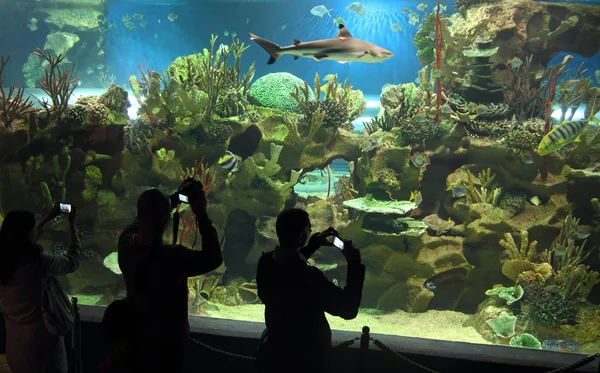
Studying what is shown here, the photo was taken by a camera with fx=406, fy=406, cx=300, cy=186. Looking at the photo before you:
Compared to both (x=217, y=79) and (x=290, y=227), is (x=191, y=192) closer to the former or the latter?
(x=290, y=227)

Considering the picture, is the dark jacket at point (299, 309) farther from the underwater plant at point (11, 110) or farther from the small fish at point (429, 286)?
the underwater plant at point (11, 110)

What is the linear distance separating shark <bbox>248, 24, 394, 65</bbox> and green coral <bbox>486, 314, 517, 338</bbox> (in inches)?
160

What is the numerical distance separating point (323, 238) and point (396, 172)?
227 inches

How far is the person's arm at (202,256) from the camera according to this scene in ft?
6.59

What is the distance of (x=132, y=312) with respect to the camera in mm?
1978

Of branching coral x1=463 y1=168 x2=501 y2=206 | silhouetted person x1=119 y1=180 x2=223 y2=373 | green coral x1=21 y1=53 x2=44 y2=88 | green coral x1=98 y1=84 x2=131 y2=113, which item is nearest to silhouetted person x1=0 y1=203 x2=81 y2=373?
silhouetted person x1=119 y1=180 x2=223 y2=373

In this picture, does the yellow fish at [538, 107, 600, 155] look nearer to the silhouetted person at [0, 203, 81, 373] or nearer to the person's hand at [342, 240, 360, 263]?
the person's hand at [342, 240, 360, 263]

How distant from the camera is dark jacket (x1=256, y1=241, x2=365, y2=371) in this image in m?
1.97

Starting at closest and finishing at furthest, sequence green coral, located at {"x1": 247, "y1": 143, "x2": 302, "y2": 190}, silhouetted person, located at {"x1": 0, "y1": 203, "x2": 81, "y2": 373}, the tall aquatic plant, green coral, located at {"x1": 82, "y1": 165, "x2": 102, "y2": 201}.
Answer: silhouetted person, located at {"x1": 0, "y1": 203, "x2": 81, "y2": 373}
green coral, located at {"x1": 82, "y1": 165, "x2": 102, "y2": 201}
green coral, located at {"x1": 247, "y1": 143, "x2": 302, "y2": 190}
the tall aquatic plant

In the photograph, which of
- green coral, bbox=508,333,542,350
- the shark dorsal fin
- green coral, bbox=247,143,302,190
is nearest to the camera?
the shark dorsal fin

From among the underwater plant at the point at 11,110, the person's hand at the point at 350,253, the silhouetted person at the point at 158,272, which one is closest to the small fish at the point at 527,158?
the person's hand at the point at 350,253

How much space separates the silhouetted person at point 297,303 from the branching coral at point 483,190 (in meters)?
6.17

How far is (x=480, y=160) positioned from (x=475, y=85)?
1613 mm

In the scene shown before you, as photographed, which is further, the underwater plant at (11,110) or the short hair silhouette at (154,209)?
the underwater plant at (11,110)
